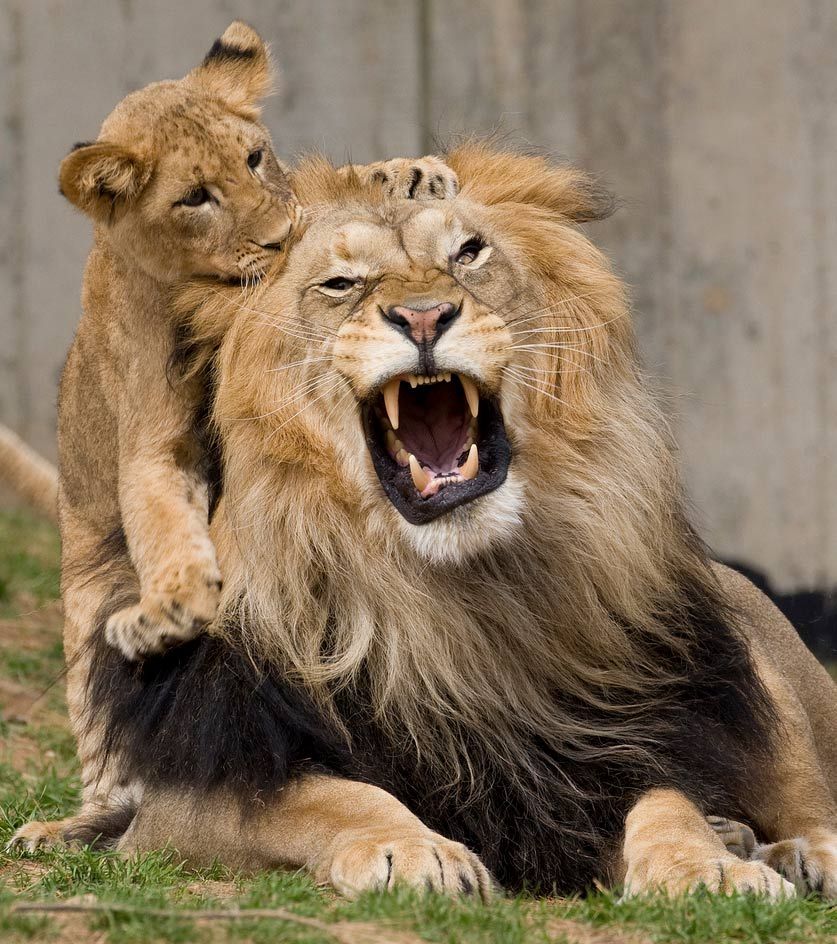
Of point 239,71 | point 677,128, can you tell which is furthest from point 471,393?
point 677,128

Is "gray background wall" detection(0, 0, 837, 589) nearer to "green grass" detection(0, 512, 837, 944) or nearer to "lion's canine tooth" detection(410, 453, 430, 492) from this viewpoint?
"lion's canine tooth" detection(410, 453, 430, 492)

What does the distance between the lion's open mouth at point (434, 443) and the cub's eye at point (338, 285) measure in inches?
9.0

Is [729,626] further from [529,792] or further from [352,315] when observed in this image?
[352,315]

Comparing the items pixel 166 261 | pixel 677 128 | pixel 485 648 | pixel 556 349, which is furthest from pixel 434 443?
pixel 677 128

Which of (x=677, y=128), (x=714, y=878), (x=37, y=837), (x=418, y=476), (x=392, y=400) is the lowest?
(x=37, y=837)

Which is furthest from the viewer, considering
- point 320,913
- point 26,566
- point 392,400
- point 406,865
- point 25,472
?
point 26,566

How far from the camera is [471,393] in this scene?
3.27 m

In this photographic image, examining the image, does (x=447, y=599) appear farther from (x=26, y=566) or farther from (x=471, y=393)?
(x=26, y=566)

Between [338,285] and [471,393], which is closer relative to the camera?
[471,393]

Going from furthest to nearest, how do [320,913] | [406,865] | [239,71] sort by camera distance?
[239,71] < [406,865] < [320,913]

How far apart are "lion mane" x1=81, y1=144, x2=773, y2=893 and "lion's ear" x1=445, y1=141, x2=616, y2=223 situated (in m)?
0.18

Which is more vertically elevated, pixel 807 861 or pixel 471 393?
pixel 471 393

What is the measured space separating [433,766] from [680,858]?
0.57 m

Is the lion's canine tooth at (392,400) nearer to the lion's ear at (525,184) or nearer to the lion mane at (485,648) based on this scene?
the lion mane at (485,648)
